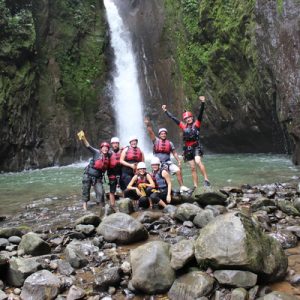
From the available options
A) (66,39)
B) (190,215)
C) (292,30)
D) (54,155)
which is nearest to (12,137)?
(54,155)

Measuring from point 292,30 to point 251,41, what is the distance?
369 centimetres

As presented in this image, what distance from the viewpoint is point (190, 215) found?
7.16 m

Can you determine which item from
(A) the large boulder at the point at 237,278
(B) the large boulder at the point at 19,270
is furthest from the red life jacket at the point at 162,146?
(A) the large boulder at the point at 237,278

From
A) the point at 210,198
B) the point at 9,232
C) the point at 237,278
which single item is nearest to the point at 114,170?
the point at 210,198

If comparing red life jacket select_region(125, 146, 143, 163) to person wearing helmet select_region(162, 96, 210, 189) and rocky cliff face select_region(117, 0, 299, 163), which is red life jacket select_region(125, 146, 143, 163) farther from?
rocky cliff face select_region(117, 0, 299, 163)

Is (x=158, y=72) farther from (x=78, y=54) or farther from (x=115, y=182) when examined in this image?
(x=115, y=182)

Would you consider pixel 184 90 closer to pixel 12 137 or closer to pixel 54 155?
pixel 54 155

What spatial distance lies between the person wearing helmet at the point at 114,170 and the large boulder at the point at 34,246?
139 inches

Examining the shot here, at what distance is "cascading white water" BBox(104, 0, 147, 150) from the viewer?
27.3 m

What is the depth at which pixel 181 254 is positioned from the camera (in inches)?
188

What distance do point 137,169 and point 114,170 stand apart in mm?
947

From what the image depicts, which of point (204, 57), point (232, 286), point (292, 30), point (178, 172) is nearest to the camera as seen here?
point (232, 286)

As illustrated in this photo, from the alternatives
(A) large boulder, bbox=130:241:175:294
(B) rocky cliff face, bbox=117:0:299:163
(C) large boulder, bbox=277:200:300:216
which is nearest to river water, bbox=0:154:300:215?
(B) rocky cliff face, bbox=117:0:299:163

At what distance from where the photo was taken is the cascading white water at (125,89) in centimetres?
2733
